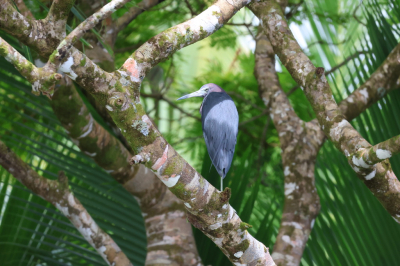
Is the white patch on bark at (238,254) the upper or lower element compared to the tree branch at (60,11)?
lower

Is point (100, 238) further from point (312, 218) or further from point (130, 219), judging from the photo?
point (312, 218)

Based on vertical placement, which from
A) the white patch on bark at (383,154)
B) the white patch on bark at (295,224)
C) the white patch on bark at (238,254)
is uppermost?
the white patch on bark at (295,224)

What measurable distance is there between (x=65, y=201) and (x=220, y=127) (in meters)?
0.50

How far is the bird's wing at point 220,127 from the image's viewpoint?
2.21 ft

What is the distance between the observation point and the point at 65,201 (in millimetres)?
997

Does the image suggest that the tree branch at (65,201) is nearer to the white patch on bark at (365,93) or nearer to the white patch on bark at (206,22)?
the white patch on bark at (206,22)

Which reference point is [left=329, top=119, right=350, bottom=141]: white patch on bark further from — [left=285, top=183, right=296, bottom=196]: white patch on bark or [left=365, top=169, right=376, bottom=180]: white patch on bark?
[left=285, top=183, right=296, bottom=196]: white patch on bark

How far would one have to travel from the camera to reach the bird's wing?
26.5 inches

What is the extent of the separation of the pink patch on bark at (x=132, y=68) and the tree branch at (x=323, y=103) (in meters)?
0.40

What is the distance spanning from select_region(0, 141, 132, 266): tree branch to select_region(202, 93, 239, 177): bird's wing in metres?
0.44

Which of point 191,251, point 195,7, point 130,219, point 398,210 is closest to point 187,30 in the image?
point 398,210

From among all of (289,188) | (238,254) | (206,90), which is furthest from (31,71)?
(289,188)

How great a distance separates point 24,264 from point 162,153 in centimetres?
90

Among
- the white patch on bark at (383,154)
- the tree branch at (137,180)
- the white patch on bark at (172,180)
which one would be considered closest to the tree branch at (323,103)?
the white patch on bark at (383,154)
